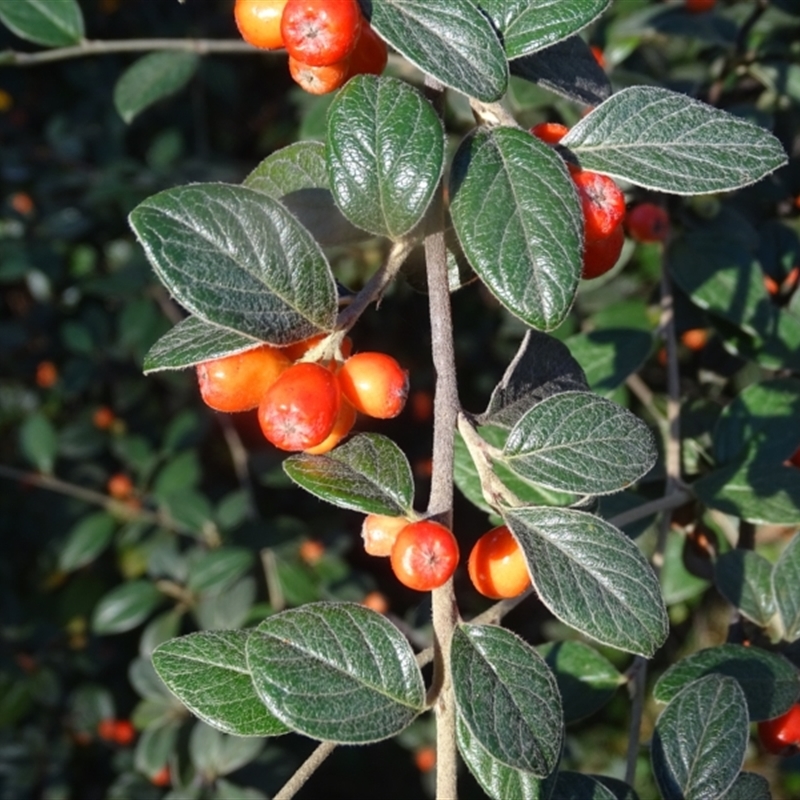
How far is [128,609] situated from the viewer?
225 centimetres

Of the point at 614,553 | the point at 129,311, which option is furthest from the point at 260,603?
the point at 614,553

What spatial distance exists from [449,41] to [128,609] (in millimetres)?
1757

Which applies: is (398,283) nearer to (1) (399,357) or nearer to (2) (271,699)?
(1) (399,357)

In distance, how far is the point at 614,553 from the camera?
865mm

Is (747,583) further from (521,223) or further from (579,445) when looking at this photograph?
(521,223)

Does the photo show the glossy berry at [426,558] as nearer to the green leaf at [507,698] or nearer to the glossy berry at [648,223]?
the green leaf at [507,698]

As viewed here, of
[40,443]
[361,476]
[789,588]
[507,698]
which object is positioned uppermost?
[361,476]

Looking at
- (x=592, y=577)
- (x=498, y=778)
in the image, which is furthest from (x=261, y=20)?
(x=498, y=778)

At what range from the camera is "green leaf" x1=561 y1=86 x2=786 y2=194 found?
0.88 meters

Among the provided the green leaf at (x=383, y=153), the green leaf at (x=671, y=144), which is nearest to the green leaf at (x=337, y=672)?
the green leaf at (x=383, y=153)

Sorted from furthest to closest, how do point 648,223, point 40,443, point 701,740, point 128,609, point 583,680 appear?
A: point 40,443 < point 128,609 < point 648,223 < point 583,680 < point 701,740

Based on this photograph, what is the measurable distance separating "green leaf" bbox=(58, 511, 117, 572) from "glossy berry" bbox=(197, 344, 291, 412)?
5.39ft

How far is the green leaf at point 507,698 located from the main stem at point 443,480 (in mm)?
27

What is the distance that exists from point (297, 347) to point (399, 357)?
6.44 ft
